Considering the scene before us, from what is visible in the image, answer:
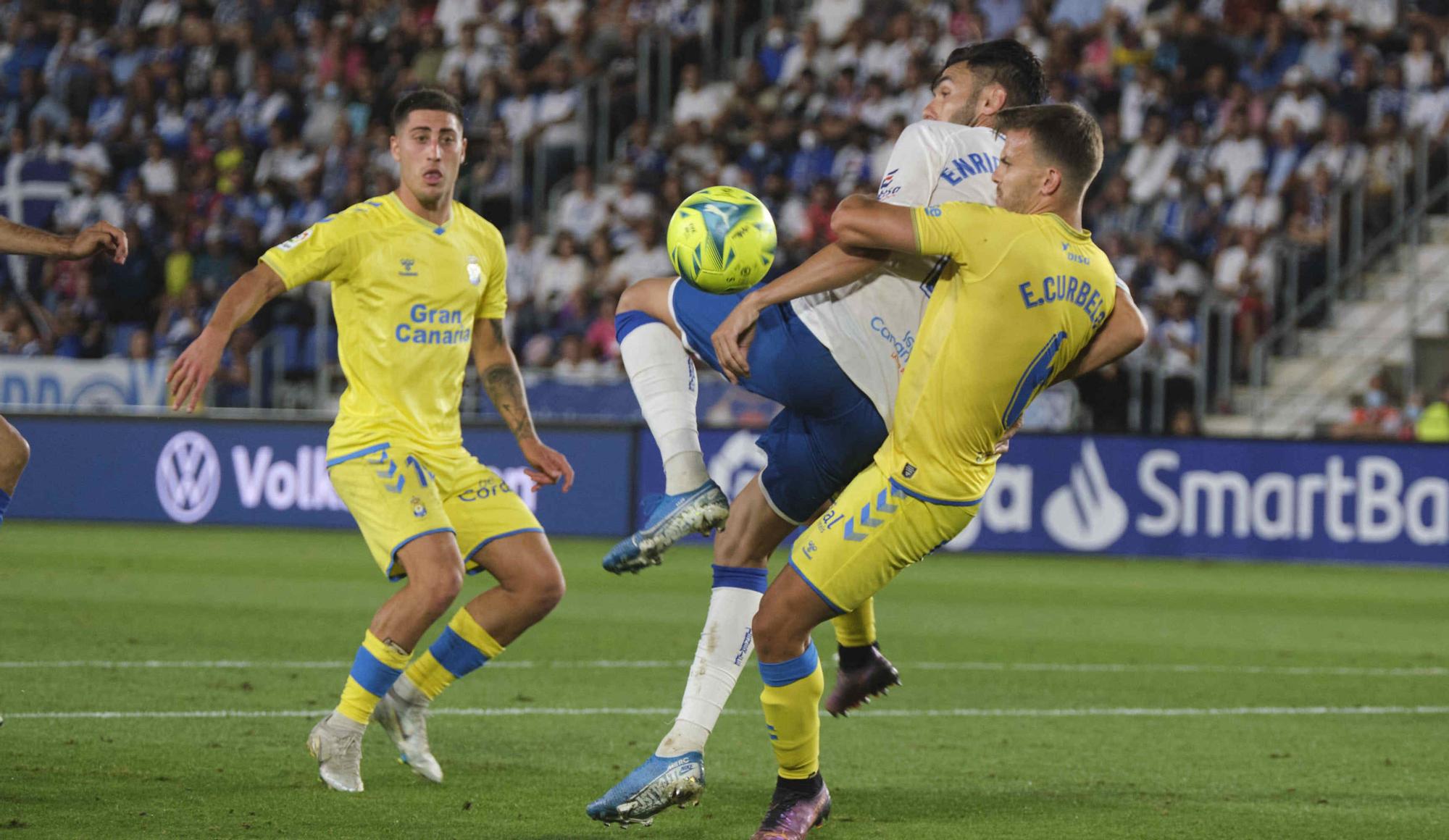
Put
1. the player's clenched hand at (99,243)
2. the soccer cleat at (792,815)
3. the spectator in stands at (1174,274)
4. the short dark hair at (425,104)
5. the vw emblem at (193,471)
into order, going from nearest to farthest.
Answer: the soccer cleat at (792,815), the player's clenched hand at (99,243), the short dark hair at (425,104), the vw emblem at (193,471), the spectator in stands at (1174,274)

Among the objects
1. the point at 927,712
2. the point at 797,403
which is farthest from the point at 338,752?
the point at 927,712

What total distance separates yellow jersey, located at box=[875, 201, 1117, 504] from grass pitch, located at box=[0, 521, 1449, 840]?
1.19 meters

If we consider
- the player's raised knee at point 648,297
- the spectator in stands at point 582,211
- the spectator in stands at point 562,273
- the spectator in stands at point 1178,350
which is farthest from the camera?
the spectator in stands at point 582,211

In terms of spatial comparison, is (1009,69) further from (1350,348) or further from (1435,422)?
(1350,348)

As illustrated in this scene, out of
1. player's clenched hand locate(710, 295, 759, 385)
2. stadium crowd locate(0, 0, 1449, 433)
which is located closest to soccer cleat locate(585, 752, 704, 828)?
player's clenched hand locate(710, 295, 759, 385)

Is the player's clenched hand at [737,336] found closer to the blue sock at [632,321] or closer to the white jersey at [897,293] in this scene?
the white jersey at [897,293]

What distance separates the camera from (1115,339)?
17.4 feet

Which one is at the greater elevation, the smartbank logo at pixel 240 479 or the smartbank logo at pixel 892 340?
the smartbank logo at pixel 892 340

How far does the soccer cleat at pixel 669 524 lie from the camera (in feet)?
17.3

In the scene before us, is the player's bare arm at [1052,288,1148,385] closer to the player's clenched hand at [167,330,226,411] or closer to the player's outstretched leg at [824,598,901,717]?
the player's outstretched leg at [824,598,901,717]

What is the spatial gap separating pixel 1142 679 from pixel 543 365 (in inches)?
405

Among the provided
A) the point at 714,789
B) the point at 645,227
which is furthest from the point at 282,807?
the point at 645,227

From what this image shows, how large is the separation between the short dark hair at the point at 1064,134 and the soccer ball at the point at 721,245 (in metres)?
0.84

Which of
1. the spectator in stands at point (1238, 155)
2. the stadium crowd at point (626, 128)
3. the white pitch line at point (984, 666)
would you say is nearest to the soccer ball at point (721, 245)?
the white pitch line at point (984, 666)
